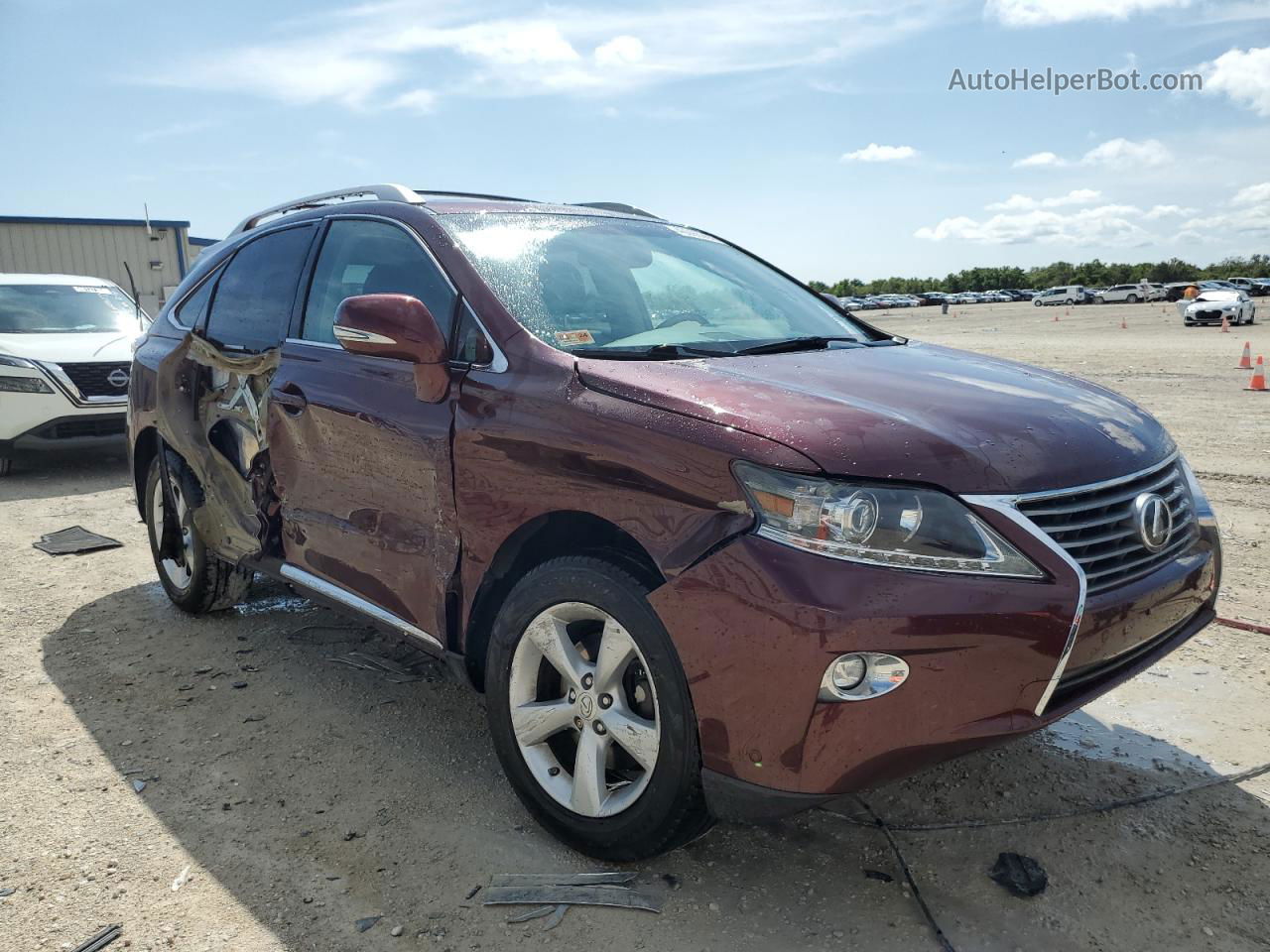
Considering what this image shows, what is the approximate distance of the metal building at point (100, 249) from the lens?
2412 cm

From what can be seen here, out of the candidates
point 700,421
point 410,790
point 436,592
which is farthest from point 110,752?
point 700,421

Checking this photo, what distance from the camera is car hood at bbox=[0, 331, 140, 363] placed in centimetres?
841

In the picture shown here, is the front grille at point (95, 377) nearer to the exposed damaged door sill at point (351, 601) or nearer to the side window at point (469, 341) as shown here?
the exposed damaged door sill at point (351, 601)

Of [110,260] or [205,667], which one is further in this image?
[110,260]

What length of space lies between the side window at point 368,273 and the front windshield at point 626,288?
16cm

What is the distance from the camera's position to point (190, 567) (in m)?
4.66

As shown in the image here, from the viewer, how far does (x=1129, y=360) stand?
18000 millimetres

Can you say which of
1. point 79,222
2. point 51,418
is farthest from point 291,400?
point 79,222

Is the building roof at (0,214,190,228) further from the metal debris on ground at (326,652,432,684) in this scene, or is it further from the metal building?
the metal debris on ground at (326,652,432,684)

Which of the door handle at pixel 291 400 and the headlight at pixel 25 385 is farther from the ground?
the door handle at pixel 291 400

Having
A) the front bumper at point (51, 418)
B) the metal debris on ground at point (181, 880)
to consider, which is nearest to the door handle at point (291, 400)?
the metal debris on ground at point (181, 880)

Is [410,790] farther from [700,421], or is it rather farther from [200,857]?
→ [700,421]

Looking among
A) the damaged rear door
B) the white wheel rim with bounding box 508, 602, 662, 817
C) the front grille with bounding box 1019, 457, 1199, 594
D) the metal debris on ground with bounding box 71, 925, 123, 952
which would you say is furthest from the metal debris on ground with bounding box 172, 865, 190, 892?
the front grille with bounding box 1019, 457, 1199, 594

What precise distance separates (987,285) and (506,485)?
124m
